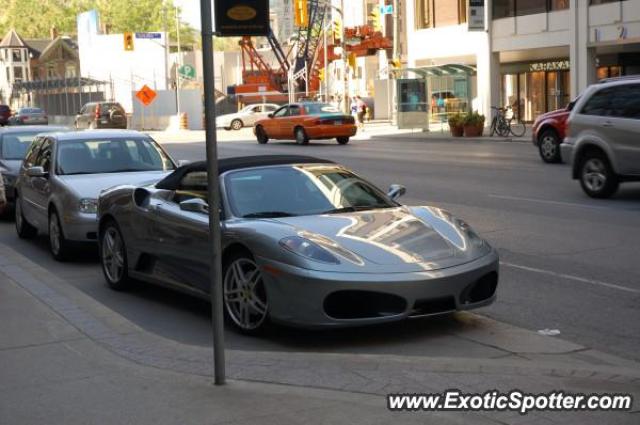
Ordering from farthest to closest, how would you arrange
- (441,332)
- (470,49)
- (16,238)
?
1. (470,49)
2. (16,238)
3. (441,332)

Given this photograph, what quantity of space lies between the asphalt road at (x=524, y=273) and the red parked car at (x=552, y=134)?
2574 millimetres

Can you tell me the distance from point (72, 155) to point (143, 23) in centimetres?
12109

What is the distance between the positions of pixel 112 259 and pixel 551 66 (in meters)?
34.8

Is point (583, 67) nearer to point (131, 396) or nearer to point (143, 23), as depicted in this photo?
point (131, 396)

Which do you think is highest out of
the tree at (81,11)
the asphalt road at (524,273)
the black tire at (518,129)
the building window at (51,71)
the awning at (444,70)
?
the tree at (81,11)

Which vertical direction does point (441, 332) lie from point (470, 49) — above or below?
below

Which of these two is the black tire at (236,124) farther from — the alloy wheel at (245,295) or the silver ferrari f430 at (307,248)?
the alloy wheel at (245,295)

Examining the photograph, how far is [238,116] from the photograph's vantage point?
2223 inches

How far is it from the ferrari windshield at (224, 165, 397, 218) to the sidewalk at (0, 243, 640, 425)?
144 cm

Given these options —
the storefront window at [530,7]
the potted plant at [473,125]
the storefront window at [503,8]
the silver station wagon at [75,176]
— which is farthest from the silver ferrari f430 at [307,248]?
the storefront window at [503,8]

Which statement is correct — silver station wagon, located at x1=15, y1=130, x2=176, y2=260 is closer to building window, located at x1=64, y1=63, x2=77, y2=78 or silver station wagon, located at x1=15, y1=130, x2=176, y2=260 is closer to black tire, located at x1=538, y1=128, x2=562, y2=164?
black tire, located at x1=538, y1=128, x2=562, y2=164

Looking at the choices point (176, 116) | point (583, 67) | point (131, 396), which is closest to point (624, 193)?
point (131, 396)

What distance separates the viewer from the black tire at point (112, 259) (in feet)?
31.3

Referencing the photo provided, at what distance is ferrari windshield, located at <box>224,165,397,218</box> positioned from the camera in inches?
316
